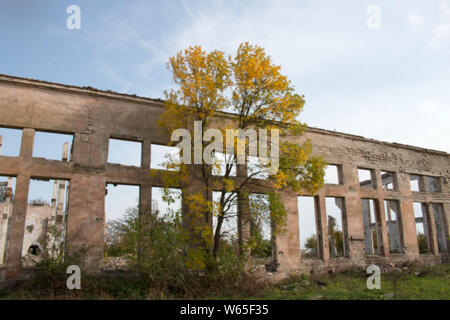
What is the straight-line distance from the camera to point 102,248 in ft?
33.6

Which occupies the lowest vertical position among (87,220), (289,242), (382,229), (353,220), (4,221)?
(289,242)

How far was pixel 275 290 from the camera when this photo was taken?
35.0ft

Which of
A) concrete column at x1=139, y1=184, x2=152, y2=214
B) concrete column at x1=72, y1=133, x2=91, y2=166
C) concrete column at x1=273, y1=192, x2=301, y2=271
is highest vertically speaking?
concrete column at x1=72, y1=133, x2=91, y2=166

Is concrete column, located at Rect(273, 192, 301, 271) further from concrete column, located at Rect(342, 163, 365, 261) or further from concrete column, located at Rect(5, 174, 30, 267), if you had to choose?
concrete column, located at Rect(5, 174, 30, 267)

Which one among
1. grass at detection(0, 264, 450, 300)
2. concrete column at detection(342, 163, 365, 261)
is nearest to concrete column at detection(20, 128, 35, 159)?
grass at detection(0, 264, 450, 300)

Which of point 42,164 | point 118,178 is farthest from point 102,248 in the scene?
point 42,164

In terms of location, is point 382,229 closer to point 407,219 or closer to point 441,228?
point 407,219

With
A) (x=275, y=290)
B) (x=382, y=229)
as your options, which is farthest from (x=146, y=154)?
(x=382, y=229)

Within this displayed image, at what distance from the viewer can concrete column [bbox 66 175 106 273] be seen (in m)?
10.0

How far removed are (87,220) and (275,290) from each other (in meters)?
5.88

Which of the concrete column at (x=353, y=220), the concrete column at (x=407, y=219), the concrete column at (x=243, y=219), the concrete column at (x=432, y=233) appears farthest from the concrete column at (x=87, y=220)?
the concrete column at (x=432, y=233)

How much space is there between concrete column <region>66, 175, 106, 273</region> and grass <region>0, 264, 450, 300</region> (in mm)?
689
